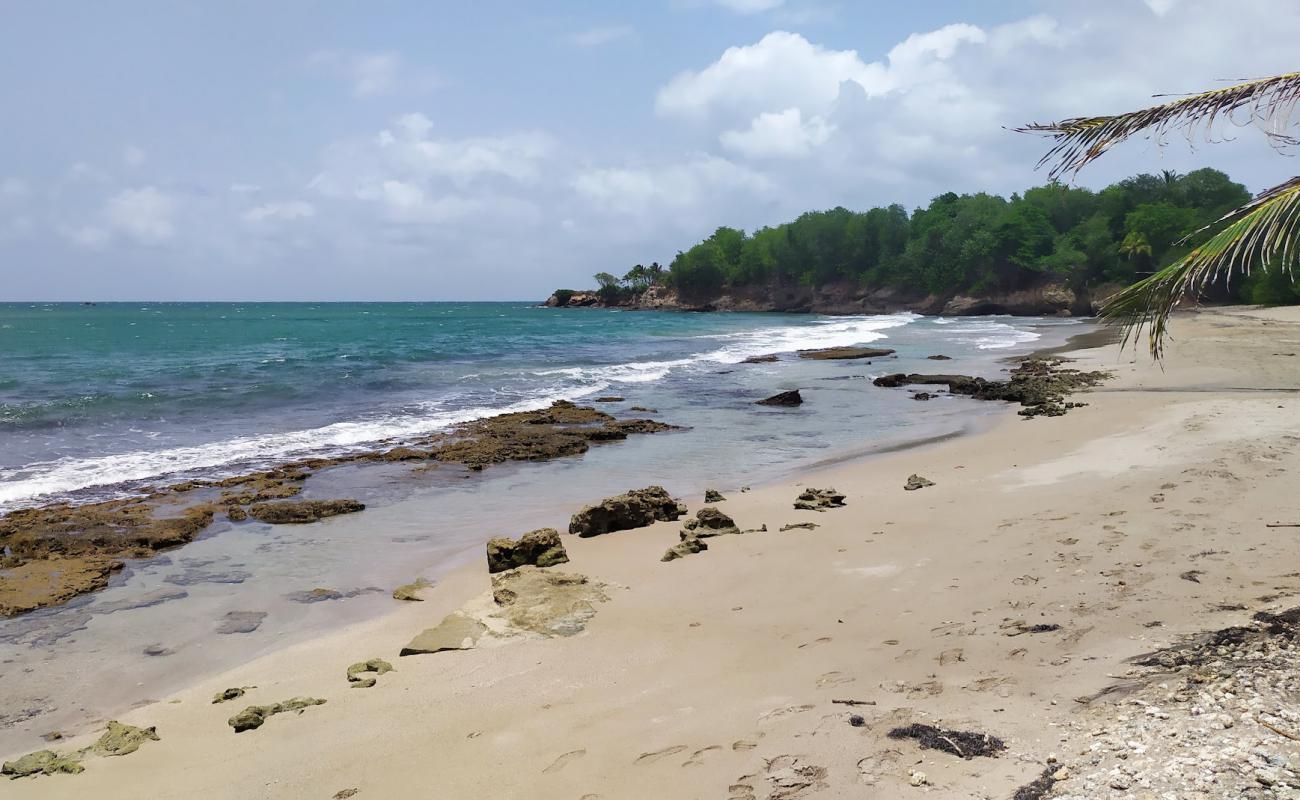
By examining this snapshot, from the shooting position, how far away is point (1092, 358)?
83.5 ft

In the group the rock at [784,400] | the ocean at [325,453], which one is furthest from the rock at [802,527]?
the rock at [784,400]

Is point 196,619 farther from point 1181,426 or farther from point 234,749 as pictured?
point 1181,426

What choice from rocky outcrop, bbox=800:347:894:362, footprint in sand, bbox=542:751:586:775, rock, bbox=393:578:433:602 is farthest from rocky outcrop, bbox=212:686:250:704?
rocky outcrop, bbox=800:347:894:362

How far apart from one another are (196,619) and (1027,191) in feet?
298

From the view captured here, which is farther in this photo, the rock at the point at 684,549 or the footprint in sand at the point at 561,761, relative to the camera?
the rock at the point at 684,549

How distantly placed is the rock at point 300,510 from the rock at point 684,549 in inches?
197

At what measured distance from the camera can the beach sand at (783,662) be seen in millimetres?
3682

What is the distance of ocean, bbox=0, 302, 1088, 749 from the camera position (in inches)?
257

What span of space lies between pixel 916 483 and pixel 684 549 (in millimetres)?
3796

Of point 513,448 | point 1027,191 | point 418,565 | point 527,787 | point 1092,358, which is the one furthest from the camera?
point 1027,191

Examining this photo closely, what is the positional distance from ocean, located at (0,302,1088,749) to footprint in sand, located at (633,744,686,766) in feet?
12.5

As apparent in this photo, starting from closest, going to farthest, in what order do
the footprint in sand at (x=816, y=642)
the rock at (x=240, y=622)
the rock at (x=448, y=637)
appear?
the footprint in sand at (x=816, y=642), the rock at (x=448, y=637), the rock at (x=240, y=622)

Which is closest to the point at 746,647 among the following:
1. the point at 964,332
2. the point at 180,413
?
the point at 180,413

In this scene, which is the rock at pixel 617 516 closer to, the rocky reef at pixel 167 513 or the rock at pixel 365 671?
Result: the rock at pixel 365 671
